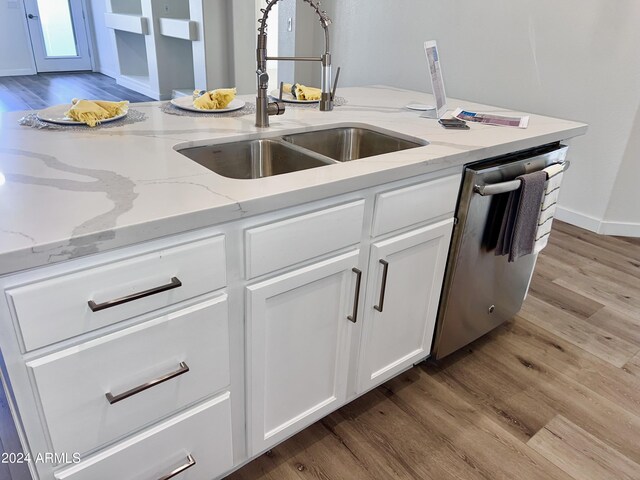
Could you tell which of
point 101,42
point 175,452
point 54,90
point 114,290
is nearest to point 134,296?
point 114,290

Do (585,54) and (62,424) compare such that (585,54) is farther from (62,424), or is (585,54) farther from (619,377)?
(62,424)

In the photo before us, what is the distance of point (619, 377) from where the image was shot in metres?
1.90

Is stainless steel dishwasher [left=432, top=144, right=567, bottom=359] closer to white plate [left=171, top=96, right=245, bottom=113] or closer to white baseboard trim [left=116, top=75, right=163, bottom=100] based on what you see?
white plate [left=171, top=96, right=245, bottom=113]

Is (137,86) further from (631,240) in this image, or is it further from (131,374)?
(131,374)

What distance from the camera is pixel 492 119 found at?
72.0 inches

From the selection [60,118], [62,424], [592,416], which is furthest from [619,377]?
[60,118]

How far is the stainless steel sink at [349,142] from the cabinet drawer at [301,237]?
0.50 m

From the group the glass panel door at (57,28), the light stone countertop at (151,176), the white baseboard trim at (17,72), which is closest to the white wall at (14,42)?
the white baseboard trim at (17,72)

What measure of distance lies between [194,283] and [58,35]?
30.8ft

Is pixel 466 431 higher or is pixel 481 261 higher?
pixel 481 261

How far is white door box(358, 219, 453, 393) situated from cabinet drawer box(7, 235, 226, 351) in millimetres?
535

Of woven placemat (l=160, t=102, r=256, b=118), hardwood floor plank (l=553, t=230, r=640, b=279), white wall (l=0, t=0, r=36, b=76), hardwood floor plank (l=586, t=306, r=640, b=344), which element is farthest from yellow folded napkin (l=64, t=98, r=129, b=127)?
white wall (l=0, t=0, r=36, b=76)

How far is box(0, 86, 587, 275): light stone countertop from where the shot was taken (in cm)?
84

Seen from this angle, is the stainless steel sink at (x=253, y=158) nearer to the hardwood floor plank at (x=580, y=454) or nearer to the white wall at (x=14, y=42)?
the hardwood floor plank at (x=580, y=454)
